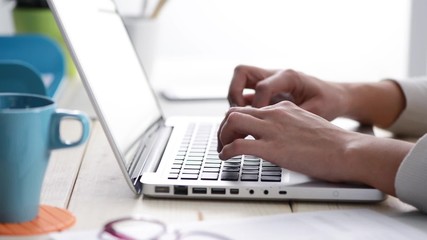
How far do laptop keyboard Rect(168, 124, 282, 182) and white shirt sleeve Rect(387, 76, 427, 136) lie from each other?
35cm

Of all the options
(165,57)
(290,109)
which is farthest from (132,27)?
(290,109)

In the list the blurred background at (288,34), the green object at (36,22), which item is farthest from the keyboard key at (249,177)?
the blurred background at (288,34)

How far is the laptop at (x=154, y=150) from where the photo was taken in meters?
0.81

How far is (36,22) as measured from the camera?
184 cm

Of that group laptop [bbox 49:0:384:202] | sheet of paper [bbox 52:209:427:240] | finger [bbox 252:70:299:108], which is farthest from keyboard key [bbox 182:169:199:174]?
finger [bbox 252:70:299:108]

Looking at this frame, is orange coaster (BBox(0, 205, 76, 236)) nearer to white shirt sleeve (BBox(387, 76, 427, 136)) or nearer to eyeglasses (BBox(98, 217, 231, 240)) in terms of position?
eyeglasses (BBox(98, 217, 231, 240))

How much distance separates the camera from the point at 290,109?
0.90m

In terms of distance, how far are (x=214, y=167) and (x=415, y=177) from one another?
0.24m

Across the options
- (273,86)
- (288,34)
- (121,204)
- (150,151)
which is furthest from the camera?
(288,34)

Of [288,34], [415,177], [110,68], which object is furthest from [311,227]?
[288,34]

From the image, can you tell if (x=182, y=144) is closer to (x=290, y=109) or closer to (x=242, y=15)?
(x=290, y=109)

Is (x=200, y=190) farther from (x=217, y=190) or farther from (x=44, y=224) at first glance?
(x=44, y=224)

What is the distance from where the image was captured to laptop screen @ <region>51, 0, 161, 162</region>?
2.68 ft

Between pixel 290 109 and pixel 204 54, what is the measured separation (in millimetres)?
1264
